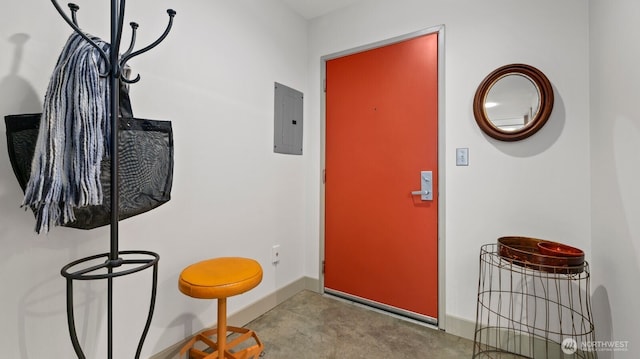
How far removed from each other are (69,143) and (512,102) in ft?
7.44

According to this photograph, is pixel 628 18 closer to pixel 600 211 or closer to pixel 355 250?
pixel 600 211

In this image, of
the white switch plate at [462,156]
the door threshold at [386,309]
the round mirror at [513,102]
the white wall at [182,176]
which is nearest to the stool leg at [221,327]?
the white wall at [182,176]

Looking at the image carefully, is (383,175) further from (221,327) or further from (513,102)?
(221,327)

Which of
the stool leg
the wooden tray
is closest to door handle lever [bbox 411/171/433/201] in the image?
the wooden tray

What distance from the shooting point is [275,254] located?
2.24 metres

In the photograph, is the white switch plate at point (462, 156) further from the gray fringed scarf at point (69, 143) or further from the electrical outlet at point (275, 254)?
the gray fringed scarf at point (69, 143)

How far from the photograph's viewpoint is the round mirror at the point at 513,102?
1623 millimetres

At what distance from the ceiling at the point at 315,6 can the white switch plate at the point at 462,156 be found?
1566mm

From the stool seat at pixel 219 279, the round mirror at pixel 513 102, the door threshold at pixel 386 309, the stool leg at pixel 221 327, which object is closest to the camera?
the stool seat at pixel 219 279

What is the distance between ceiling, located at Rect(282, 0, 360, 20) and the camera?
91.0 inches

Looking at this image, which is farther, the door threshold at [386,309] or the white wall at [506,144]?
the door threshold at [386,309]

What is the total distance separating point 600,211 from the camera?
4.59ft

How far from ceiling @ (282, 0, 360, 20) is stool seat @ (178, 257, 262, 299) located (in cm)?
220

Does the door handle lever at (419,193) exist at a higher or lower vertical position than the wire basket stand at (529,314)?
higher
